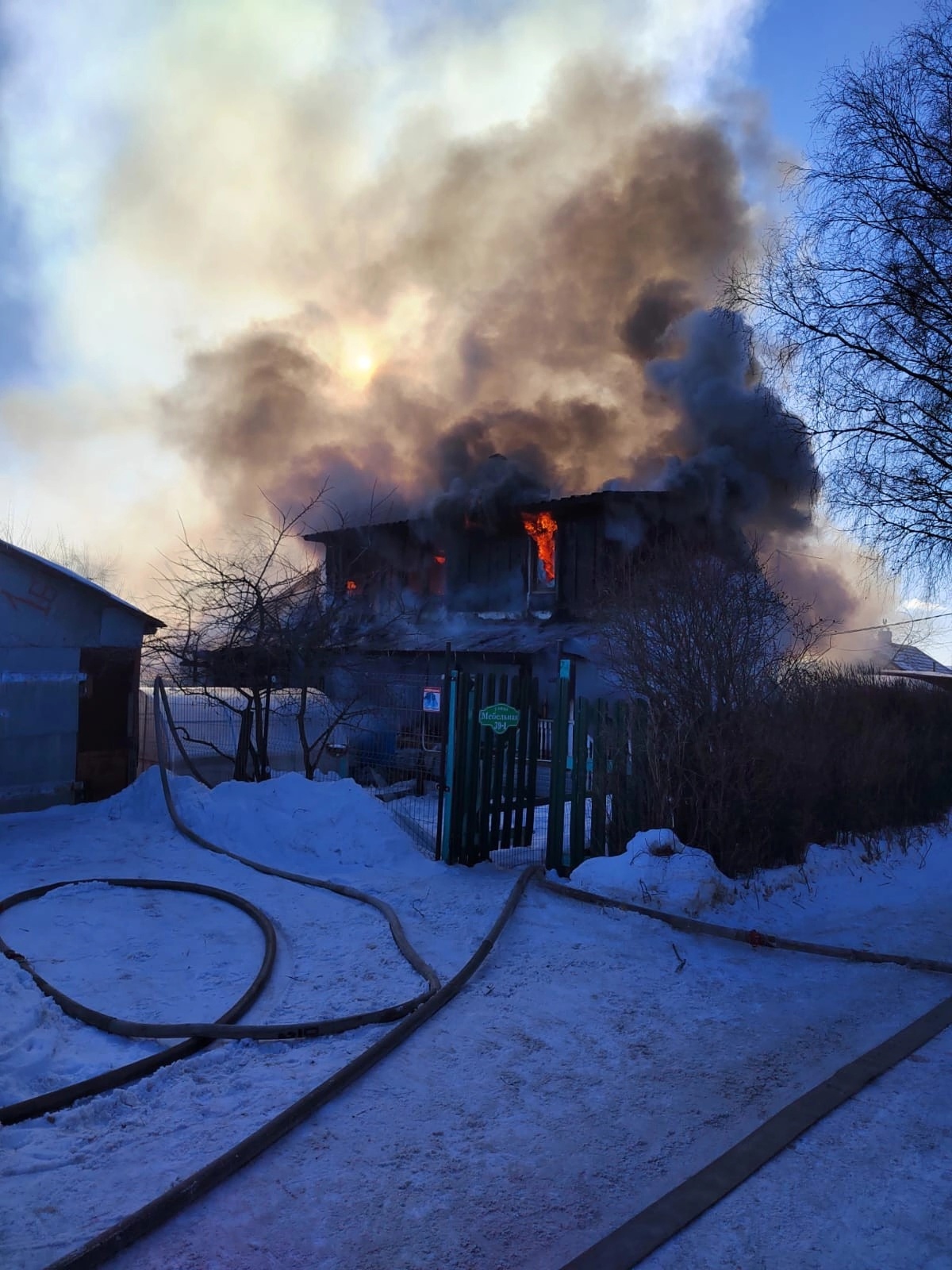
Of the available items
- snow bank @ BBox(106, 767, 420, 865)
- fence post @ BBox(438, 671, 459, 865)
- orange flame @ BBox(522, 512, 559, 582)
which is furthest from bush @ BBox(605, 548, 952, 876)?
orange flame @ BBox(522, 512, 559, 582)

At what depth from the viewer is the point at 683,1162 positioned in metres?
3.04

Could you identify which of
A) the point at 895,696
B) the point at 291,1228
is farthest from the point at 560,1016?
the point at 895,696

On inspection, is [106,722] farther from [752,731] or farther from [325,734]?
[752,731]

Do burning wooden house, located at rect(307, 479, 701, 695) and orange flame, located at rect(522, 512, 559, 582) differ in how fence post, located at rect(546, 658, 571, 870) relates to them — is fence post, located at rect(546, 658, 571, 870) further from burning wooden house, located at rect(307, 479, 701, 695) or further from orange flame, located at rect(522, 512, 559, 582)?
orange flame, located at rect(522, 512, 559, 582)

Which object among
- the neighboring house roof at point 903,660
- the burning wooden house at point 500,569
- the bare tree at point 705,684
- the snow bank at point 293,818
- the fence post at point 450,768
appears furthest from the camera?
the neighboring house roof at point 903,660

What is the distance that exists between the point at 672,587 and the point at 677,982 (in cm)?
497

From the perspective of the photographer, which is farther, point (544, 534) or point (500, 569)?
point (500, 569)

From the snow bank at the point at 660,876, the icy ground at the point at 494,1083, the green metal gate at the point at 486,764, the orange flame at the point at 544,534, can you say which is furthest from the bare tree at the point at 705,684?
the orange flame at the point at 544,534

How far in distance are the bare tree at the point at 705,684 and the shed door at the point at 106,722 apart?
20.0 ft

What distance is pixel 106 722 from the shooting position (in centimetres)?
1071

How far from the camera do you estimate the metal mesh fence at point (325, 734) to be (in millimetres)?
9094

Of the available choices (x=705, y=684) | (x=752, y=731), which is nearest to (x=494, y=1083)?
(x=752, y=731)

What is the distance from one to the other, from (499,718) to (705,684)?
6.12 feet

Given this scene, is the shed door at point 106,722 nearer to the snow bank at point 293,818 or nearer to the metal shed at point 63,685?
the metal shed at point 63,685
